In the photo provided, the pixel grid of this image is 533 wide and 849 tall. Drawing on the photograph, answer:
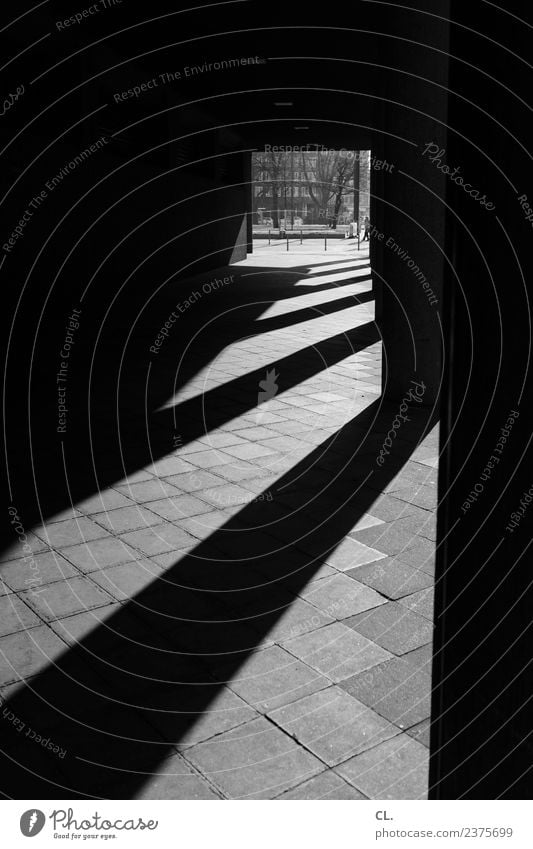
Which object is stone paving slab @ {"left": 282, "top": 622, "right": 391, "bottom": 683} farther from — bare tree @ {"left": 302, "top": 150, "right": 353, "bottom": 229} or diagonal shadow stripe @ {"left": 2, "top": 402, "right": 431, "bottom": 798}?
bare tree @ {"left": 302, "top": 150, "right": 353, "bottom": 229}

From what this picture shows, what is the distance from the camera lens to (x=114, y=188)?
49.6 ft

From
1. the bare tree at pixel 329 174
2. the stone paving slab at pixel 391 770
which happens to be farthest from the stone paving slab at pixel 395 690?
the bare tree at pixel 329 174

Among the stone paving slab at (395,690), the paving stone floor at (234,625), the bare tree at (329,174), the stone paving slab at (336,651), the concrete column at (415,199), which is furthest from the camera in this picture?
the bare tree at (329,174)

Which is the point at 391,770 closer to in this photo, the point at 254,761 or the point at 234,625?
the point at 254,761

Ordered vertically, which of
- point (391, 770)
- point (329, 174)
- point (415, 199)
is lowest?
point (391, 770)

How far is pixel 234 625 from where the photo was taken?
386 centimetres

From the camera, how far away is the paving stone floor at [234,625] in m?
2.88

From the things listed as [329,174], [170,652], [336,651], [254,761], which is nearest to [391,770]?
[254,761]

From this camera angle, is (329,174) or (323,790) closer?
(323,790)

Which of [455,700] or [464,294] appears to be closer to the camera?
[464,294]

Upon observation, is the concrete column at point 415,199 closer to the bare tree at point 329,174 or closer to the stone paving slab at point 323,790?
the stone paving slab at point 323,790
